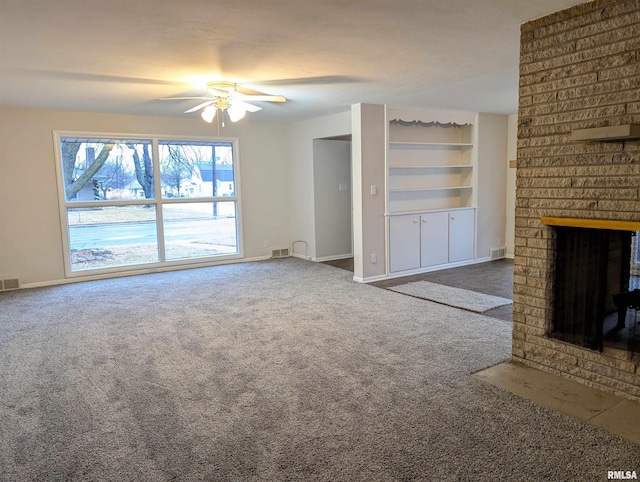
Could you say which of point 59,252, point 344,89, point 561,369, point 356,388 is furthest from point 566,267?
point 59,252

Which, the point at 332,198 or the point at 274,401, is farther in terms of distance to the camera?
the point at 332,198

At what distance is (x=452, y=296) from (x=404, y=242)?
1.35 m

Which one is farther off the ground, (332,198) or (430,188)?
(430,188)

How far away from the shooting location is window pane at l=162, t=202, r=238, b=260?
6.88 meters

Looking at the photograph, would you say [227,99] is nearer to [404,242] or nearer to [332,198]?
[404,242]

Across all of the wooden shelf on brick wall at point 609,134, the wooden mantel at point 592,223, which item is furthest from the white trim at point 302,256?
the wooden shelf on brick wall at point 609,134

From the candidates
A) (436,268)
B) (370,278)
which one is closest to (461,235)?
(436,268)

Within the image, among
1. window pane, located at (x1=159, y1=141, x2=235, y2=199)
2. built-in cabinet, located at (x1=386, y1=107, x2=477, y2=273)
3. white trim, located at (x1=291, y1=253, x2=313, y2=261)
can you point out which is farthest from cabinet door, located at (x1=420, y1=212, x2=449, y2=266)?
window pane, located at (x1=159, y1=141, x2=235, y2=199)

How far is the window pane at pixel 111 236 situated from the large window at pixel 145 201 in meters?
0.01

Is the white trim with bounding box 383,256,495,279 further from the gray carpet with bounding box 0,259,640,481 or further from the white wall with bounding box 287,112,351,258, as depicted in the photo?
the white wall with bounding box 287,112,351,258

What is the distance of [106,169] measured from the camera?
20.8 feet

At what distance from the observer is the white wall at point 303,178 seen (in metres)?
7.09

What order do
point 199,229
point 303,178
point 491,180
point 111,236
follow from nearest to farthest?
point 111,236 < point 491,180 < point 199,229 < point 303,178

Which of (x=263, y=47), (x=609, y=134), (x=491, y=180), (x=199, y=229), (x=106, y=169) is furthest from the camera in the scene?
(x=199, y=229)
